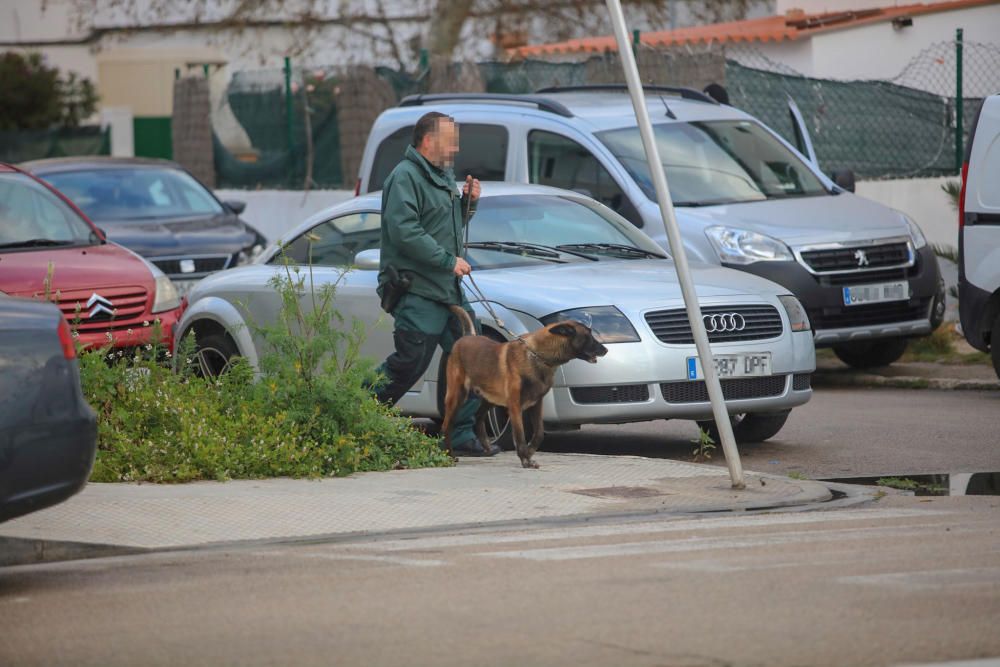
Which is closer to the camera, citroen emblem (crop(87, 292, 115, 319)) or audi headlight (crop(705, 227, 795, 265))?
citroen emblem (crop(87, 292, 115, 319))

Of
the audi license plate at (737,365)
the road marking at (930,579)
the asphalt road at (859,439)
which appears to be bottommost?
the asphalt road at (859,439)

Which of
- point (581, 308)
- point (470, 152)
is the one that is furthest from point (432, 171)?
point (470, 152)

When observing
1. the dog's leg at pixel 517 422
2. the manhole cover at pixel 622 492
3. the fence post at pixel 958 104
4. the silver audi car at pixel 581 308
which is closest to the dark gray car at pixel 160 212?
the silver audi car at pixel 581 308

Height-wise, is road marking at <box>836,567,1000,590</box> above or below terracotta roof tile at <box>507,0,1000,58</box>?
below

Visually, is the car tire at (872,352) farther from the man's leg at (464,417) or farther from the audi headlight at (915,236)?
the man's leg at (464,417)

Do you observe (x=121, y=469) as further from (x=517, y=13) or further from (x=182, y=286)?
(x=517, y=13)

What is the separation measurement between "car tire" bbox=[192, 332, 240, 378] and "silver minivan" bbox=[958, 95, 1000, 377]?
17.1ft

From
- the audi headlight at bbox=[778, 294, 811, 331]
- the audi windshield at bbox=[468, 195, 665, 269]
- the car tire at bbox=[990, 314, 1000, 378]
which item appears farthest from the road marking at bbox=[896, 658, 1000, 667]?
the car tire at bbox=[990, 314, 1000, 378]

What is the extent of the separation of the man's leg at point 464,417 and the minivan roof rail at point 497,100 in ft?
14.4

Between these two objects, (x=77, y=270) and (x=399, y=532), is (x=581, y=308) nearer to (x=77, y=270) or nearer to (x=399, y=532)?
(x=399, y=532)

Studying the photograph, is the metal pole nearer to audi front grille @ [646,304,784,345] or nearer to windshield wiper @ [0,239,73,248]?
audi front grille @ [646,304,784,345]

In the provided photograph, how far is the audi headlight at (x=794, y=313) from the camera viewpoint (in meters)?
11.0

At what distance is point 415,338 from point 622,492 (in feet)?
5.34

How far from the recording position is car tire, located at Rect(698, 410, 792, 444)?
37.2 feet
